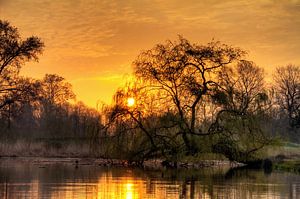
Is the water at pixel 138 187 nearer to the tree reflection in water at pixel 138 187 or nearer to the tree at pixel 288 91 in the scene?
the tree reflection in water at pixel 138 187

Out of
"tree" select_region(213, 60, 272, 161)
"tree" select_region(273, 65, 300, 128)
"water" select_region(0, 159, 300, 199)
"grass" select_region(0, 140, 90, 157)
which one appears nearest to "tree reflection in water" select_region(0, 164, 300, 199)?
"water" select_region(0, 159, 300, 199)

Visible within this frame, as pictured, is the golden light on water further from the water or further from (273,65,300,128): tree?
(273,65,300,128): tree

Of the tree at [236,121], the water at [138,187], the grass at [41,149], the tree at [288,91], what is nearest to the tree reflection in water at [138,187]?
the water at [138,187]

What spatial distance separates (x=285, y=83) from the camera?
10856 centimetres

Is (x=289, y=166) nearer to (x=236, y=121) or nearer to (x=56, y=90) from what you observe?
(x=236, y=121)

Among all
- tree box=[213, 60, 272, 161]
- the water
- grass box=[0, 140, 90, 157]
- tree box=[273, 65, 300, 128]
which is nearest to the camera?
the water

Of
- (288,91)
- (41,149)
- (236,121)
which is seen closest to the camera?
(236,121)

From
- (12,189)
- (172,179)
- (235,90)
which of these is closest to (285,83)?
(235,90)

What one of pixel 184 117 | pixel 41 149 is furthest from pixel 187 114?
pixel 41 149

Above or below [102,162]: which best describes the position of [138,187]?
below

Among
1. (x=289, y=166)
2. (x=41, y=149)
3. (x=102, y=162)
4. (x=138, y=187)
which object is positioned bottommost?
(x=138, y=187)

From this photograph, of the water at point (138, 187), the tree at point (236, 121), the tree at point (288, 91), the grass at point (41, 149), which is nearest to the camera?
the water at point (138, 187)

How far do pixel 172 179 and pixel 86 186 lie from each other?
21.9 ft

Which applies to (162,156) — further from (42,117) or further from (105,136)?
(42,117)
